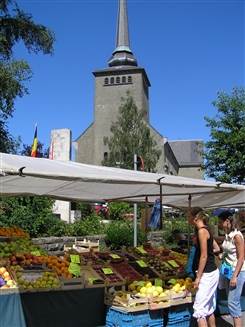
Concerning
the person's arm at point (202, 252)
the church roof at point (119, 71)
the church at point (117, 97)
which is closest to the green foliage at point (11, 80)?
the person's arm at point (202, 252)

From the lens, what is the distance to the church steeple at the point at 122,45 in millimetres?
75625

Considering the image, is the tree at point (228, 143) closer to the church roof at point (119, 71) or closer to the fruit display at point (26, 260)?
the fruit display at point (26, 260)

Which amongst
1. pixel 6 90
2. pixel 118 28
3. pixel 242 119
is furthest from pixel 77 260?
pixel 118 28

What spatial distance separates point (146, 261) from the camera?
7.84 metres

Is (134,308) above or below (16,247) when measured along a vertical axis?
below

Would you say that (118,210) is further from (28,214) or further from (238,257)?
(238,257)

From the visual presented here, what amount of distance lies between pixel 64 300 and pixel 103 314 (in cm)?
68

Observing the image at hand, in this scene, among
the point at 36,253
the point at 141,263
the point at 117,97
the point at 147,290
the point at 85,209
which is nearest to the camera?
the point at 147,290

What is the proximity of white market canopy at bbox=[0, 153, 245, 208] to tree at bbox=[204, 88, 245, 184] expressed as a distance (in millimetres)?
7503

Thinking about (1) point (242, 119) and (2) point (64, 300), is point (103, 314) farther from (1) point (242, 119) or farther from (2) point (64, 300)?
(1) point (242, 119)

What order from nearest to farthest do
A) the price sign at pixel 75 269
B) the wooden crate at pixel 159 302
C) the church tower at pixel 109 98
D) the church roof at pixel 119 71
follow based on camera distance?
the wooden crate at pixel 159 302 < the price sign at pixel 75 269 < the church tower at pixel 109 98 < the church roof at pixel 119 71

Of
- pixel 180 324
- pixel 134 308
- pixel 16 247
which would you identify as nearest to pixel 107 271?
pixel 134 308

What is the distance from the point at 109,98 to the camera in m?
66.4

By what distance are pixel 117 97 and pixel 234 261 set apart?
6076cm
